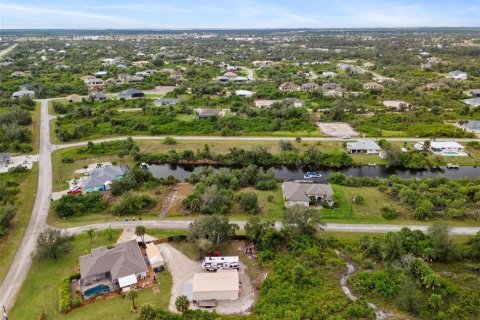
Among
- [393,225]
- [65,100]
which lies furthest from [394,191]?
[65,100]

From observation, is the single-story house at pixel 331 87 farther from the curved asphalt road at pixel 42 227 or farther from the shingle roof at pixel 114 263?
the shingle roof at pixel 114 263

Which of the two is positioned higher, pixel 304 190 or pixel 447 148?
pixel 447 148

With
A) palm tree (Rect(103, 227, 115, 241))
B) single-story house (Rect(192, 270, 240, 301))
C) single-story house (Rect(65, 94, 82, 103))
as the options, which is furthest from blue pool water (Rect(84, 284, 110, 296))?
single-story house (Rect(65, 94, 82, 103))

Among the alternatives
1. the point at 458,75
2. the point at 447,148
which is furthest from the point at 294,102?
the point at 458,75

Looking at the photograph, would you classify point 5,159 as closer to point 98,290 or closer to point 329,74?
point 98,290

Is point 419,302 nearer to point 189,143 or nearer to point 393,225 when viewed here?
point 393,225

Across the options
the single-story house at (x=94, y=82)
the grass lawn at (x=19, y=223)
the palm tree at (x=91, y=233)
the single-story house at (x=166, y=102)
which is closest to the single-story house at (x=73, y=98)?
the single-story house at (x=94, y=82)
